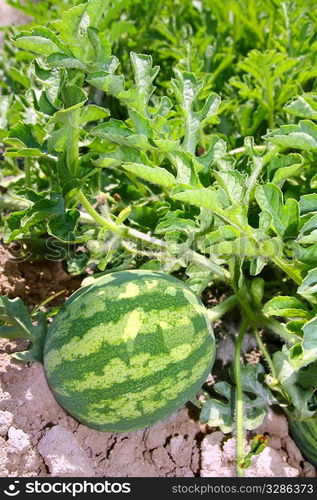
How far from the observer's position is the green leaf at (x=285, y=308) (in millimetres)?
1530

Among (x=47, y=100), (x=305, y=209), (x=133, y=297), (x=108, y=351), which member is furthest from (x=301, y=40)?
(x=108, y=351)

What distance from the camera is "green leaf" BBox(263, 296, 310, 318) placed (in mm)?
1530

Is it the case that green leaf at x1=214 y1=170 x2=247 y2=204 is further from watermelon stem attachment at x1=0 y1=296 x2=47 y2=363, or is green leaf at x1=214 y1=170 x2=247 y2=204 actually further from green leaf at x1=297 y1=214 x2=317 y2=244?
watermelon stem attachment at x1=0 y1=296 x2=47 y2=363

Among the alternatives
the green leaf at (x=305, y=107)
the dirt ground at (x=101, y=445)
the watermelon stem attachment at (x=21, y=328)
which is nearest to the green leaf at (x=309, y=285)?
A: the green leaf at (x=305, y=107)

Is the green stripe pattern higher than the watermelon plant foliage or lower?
lower

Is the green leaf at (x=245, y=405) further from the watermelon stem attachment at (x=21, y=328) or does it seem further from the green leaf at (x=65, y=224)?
the green leaf at (x=65, y=224)

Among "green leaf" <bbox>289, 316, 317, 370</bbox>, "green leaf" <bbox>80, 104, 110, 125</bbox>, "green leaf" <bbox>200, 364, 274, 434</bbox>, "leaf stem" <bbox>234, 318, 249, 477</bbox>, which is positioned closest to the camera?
"green leaf" <bbox>289, 316, 317, 370</bbox>

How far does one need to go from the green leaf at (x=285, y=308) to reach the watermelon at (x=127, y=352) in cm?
22

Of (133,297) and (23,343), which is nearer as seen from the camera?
(133,297)

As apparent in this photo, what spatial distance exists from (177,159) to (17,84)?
4.87ft

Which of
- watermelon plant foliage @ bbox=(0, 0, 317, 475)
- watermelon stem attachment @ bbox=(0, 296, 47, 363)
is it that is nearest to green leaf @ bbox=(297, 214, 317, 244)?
watermelon plant foliage @ bbox=(0, 0, 317, 475)

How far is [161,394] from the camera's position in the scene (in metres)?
1.58

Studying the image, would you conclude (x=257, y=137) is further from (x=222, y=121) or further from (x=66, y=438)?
(x=66, y=438)

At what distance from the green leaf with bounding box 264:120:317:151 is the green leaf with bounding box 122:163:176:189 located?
12.4 inches
